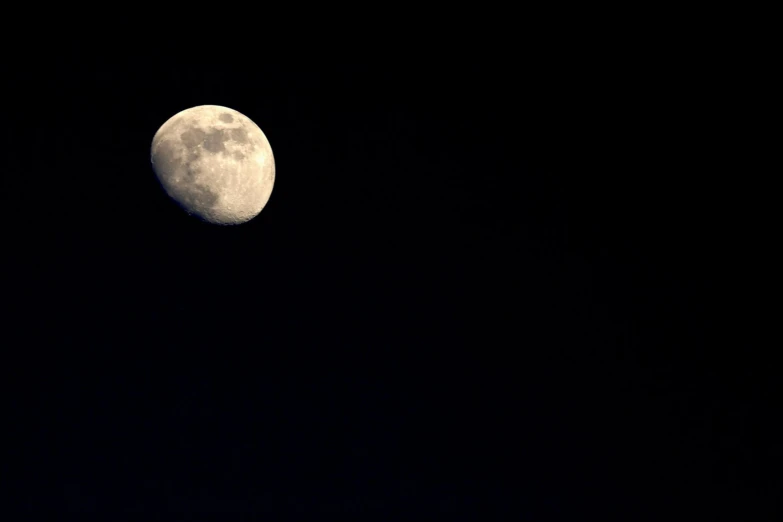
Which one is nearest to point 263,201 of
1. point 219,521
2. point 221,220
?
point 221,220

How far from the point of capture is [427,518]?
7.93 meters

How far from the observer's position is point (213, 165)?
14.3ft

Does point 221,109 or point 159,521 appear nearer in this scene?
point 221,109

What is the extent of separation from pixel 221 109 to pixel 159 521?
526 centimetres

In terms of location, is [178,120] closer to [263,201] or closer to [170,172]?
[170,172]

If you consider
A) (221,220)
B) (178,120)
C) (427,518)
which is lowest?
(427,518)

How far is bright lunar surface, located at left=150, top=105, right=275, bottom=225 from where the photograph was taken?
14.4 ft

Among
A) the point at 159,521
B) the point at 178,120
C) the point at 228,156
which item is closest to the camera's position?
the point at 228,156

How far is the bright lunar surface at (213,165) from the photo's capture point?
439cm

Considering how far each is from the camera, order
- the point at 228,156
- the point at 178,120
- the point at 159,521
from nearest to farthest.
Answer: the point at 228,156 < the point at 178,120 < the point at 159,521

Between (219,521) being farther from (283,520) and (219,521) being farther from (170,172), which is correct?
(170,172)

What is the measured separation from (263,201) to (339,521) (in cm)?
478

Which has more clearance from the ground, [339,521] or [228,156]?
[228,156]

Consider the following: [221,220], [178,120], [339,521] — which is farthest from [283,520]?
[178,120]
